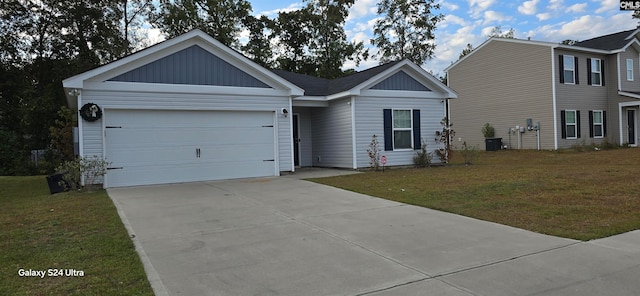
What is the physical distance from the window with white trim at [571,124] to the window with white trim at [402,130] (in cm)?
1105

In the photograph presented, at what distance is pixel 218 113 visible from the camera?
1213 cm

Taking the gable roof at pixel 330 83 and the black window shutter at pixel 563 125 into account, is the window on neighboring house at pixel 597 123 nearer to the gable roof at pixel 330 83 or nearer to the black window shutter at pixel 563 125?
the black window shutter at pixel 563 125

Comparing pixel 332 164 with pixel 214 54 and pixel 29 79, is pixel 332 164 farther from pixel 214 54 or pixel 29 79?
pixel 29 79

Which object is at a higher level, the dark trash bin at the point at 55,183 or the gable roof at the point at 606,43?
the gable roof at the point at 606,43

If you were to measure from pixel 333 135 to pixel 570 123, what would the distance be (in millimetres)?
13865

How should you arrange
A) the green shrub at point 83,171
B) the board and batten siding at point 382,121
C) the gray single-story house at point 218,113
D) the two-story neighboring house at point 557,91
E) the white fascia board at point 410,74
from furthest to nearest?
the two-story neighboring house at point 557,91 → the board and batten siding at point 382,121 → the white fascia board at point 410,74 → the gray single-story house at point 218,113 → the green shrub at point 83,171

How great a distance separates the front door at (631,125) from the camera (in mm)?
22484

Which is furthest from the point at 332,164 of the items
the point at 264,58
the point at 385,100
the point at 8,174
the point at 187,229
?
the point at 264,58

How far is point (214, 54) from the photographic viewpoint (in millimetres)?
12086

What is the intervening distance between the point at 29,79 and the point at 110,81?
18.1 meters

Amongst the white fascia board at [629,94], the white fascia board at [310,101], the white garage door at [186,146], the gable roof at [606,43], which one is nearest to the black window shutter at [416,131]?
the white fascia board at [310,101]

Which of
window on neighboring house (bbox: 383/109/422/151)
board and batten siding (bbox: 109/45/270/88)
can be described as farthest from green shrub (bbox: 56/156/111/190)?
window on neighboring house (bbox: 383/109/422/151)

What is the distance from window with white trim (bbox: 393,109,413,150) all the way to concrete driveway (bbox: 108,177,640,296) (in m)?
7.53

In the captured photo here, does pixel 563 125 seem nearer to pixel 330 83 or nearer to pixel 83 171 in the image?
pixel 330 83
